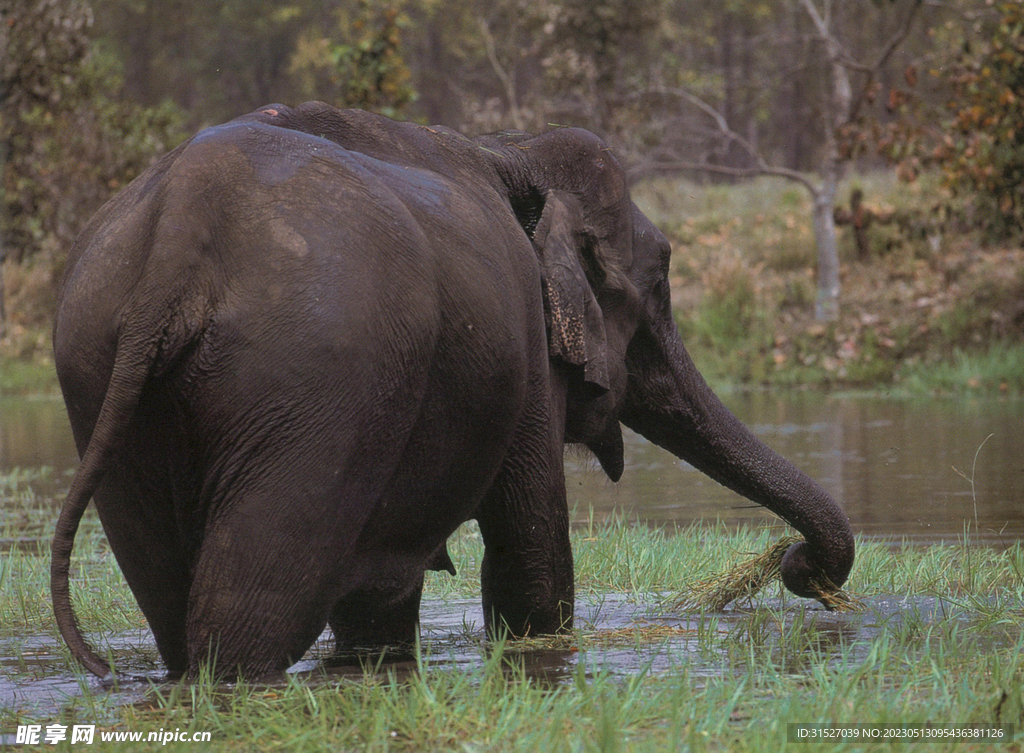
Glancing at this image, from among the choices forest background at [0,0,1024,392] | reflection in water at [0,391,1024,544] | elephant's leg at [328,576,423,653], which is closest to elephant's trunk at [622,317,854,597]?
reflection in water at [0,391,1024,544]

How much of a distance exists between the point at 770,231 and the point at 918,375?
6721mm

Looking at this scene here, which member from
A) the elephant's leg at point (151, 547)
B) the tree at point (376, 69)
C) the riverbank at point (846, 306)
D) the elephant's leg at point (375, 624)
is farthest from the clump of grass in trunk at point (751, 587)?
the tree at point (376, 69)

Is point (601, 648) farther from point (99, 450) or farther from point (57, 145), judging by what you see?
point (57, 145)

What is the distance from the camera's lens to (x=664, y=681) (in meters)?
3.66

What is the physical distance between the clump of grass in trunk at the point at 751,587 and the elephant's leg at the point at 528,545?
2.42ft

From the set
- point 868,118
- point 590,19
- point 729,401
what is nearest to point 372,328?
point 729,401

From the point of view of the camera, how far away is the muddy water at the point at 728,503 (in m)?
4.32

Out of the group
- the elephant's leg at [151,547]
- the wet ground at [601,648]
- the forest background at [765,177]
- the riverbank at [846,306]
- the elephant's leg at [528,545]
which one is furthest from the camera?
the riverbank at [846,306]

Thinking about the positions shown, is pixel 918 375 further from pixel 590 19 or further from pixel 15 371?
pixel 15 371

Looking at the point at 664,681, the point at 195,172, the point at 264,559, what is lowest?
the point at 664,681

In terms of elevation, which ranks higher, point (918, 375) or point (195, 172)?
point (195, 172)

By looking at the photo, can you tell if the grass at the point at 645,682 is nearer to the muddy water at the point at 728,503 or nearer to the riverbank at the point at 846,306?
the muddy water at the point at 728,503

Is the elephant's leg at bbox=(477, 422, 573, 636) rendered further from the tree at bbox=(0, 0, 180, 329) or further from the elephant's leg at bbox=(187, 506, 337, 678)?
the tree at bbox=(0, 0, 180, 329)

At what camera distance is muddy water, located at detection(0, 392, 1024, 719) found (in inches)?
170
